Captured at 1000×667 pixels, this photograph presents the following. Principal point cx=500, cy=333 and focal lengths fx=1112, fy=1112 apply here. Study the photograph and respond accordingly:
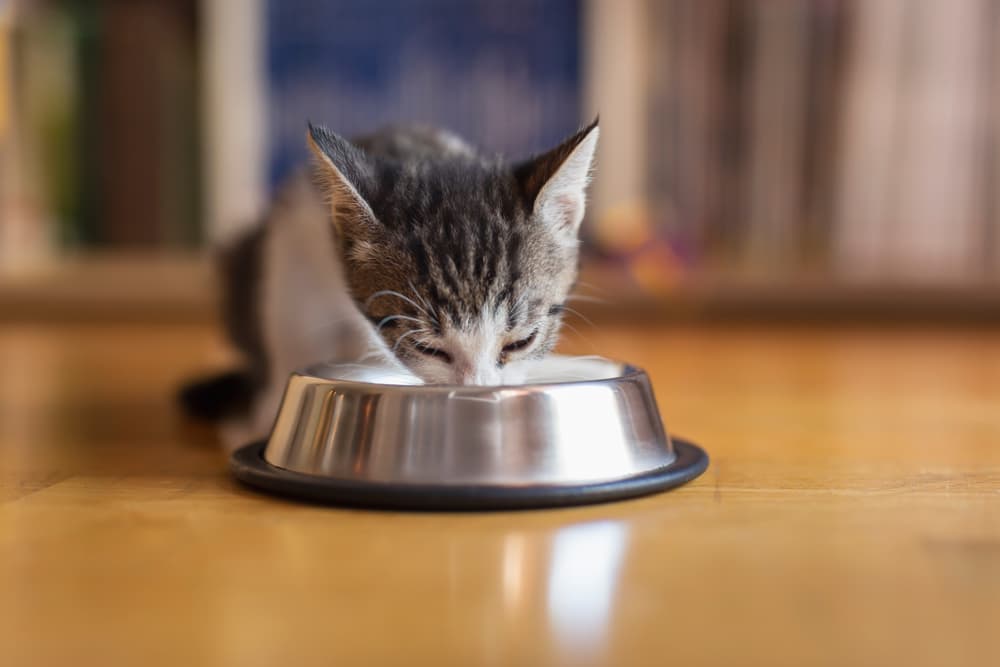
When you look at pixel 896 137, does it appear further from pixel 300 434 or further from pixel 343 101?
pixel 300 434

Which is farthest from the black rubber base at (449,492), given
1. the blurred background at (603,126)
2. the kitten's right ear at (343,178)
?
the blurred background at (603,126)

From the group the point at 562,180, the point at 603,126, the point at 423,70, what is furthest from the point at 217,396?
the point at 423,70

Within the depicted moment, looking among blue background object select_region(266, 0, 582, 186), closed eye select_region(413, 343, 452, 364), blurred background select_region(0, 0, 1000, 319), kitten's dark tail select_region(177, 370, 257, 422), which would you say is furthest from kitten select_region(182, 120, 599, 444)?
blue background object select_region(266, 0, 582, 186)

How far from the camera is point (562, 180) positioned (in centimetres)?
141

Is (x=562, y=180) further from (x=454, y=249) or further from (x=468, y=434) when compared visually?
(x=468, y=434)

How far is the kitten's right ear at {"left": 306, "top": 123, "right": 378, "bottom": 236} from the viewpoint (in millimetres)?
1353

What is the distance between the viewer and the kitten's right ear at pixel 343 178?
4.44ft

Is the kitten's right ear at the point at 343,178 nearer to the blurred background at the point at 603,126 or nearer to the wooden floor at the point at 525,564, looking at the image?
the wooden floor at the point at 525,564

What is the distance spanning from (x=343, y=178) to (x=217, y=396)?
2.27 ft

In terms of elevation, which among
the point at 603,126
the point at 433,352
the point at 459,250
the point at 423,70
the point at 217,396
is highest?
the point at 423,70

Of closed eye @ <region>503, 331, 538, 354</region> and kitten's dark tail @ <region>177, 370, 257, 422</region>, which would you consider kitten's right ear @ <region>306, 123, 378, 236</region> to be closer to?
closed eye @ <region>503, 331, 538, 354</region>

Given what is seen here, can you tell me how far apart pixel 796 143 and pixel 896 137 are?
35cm

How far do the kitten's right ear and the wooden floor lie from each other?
1.17 ft

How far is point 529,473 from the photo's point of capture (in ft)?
3.57
